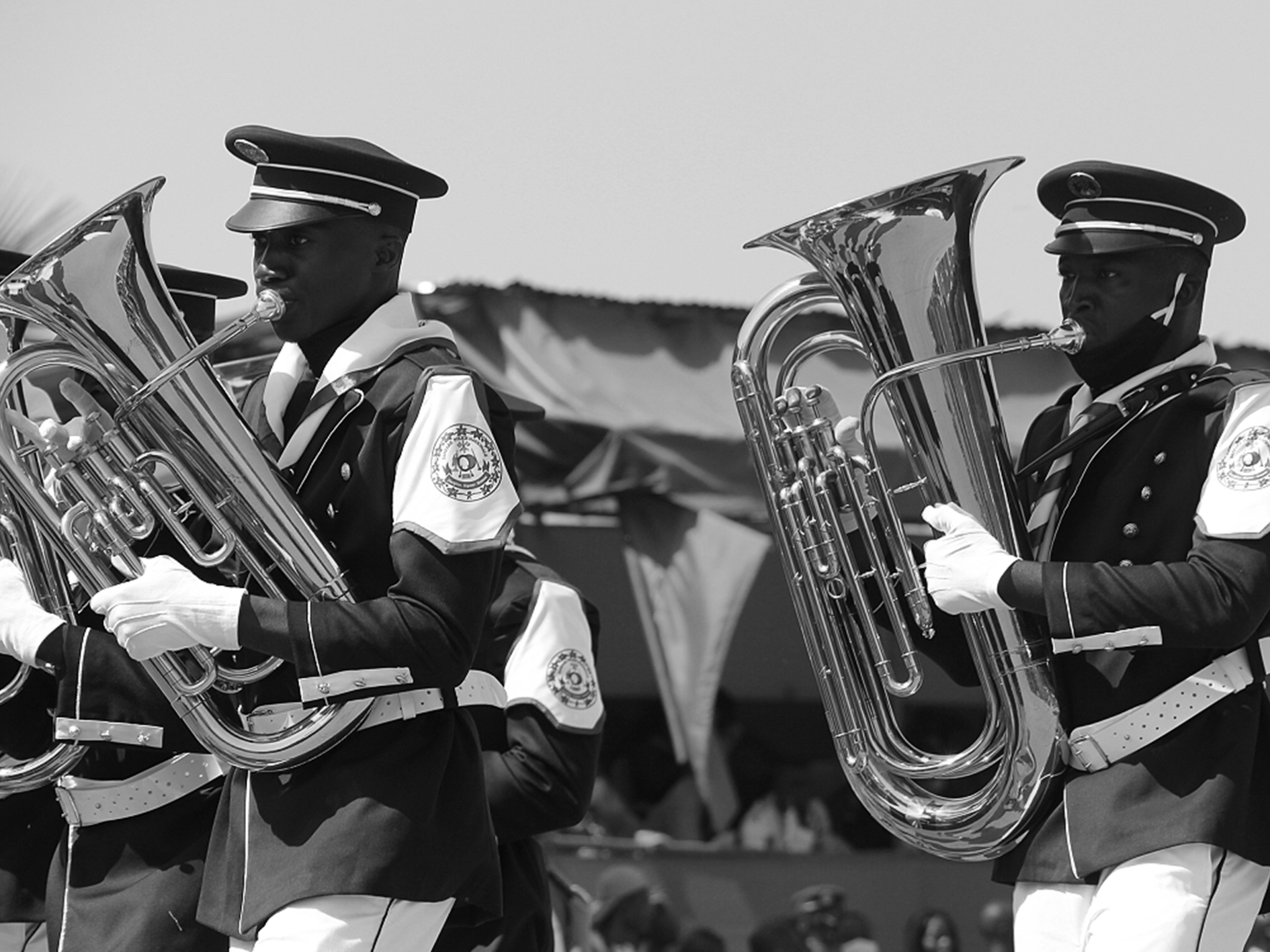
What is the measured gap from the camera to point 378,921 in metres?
3.41

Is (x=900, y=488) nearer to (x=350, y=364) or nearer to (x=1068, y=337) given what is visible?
(x=1068, y=337)

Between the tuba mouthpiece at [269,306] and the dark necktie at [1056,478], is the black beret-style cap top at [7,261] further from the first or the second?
the dark necktie at [1056,478]

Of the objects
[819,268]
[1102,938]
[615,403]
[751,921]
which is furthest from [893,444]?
[1102,938]

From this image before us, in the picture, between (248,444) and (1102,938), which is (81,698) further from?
(1102,938)

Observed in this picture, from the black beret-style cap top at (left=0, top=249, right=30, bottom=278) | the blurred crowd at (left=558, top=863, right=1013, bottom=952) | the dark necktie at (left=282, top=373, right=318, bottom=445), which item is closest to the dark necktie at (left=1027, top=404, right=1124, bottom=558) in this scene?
the dark necktie at (left=282, top=373, right=318, bottom=445)

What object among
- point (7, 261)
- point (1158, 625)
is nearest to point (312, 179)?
point (7, 261)

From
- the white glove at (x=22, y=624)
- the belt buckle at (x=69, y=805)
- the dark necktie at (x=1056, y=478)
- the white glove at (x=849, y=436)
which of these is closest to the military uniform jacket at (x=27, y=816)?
the belt buckle at (x=69, y=805)

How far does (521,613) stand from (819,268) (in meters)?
1.70

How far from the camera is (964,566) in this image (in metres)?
3.57

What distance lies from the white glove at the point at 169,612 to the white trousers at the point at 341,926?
1.61 ft

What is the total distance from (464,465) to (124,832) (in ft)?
4.36

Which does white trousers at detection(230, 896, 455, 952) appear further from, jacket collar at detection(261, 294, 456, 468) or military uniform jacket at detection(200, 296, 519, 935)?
jacket collar at detection(261, 294, 456, 468)

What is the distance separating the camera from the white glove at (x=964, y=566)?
354 centimetres

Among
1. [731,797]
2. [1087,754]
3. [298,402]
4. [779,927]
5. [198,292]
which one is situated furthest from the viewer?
[731,797]
